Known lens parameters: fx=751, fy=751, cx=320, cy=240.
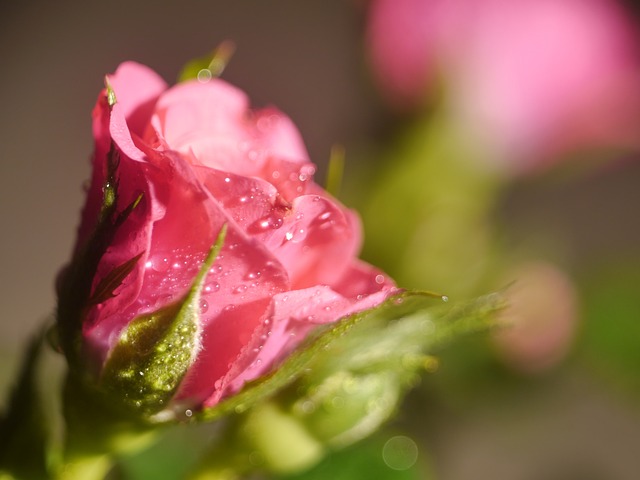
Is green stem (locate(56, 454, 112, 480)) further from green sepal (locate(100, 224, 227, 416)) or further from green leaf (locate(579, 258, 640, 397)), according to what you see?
green leaf (locate(579, 258, 640, 397))

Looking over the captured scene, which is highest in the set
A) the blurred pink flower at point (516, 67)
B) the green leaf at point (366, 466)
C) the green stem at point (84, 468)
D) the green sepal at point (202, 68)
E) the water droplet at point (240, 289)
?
the green sepal at point (202, 68)

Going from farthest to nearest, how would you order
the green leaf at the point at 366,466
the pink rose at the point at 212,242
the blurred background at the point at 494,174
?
1. the blurred background at the point at 494,174
2. the green leaf at the point at 366,466
3. the pink rose at the point at 212,242

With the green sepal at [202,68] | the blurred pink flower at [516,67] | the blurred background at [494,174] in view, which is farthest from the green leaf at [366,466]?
the blurred pink flower at [516,67]

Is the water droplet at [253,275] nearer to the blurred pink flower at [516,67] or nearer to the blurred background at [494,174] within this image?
the blurred background at [494,174]

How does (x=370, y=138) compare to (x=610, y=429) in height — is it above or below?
above

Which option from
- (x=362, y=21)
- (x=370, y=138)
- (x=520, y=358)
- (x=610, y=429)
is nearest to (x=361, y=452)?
(x=520, y=358)

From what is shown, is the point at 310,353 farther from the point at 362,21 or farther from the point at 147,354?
the point at 362,21

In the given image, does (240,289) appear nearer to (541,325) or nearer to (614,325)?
(541,325)
